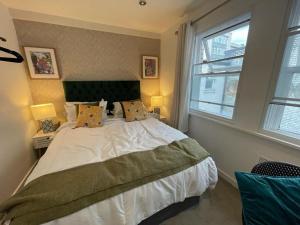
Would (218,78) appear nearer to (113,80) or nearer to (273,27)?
(273,27)

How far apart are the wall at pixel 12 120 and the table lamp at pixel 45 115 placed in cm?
16

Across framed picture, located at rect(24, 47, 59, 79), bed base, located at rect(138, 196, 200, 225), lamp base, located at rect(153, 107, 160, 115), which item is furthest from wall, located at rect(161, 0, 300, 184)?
framed picture, located at rect(24, 47, 59, 79)

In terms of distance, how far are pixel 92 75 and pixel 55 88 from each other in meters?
0.72

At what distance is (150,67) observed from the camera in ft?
10.7

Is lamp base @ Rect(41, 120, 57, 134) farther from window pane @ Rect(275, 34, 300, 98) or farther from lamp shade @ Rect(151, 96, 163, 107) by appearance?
window pane @ Rect(275, 34, 300, 98)

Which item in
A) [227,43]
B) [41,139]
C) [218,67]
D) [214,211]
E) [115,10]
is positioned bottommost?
Result: [214,211]

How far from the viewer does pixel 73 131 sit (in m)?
2.03

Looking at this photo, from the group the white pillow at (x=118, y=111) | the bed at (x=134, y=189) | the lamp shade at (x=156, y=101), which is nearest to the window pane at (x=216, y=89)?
the lamp shade at (x=156, y=101)

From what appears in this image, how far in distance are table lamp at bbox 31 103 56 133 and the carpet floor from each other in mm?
2291

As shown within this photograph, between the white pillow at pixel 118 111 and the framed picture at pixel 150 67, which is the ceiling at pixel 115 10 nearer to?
the framed picture at pixel 150 67

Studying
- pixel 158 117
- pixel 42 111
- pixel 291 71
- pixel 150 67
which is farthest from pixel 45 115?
pixel 291 71

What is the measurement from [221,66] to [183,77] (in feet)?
2.05

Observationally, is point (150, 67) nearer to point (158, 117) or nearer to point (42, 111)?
point (158, 117)

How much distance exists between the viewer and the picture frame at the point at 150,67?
3.17 meters
